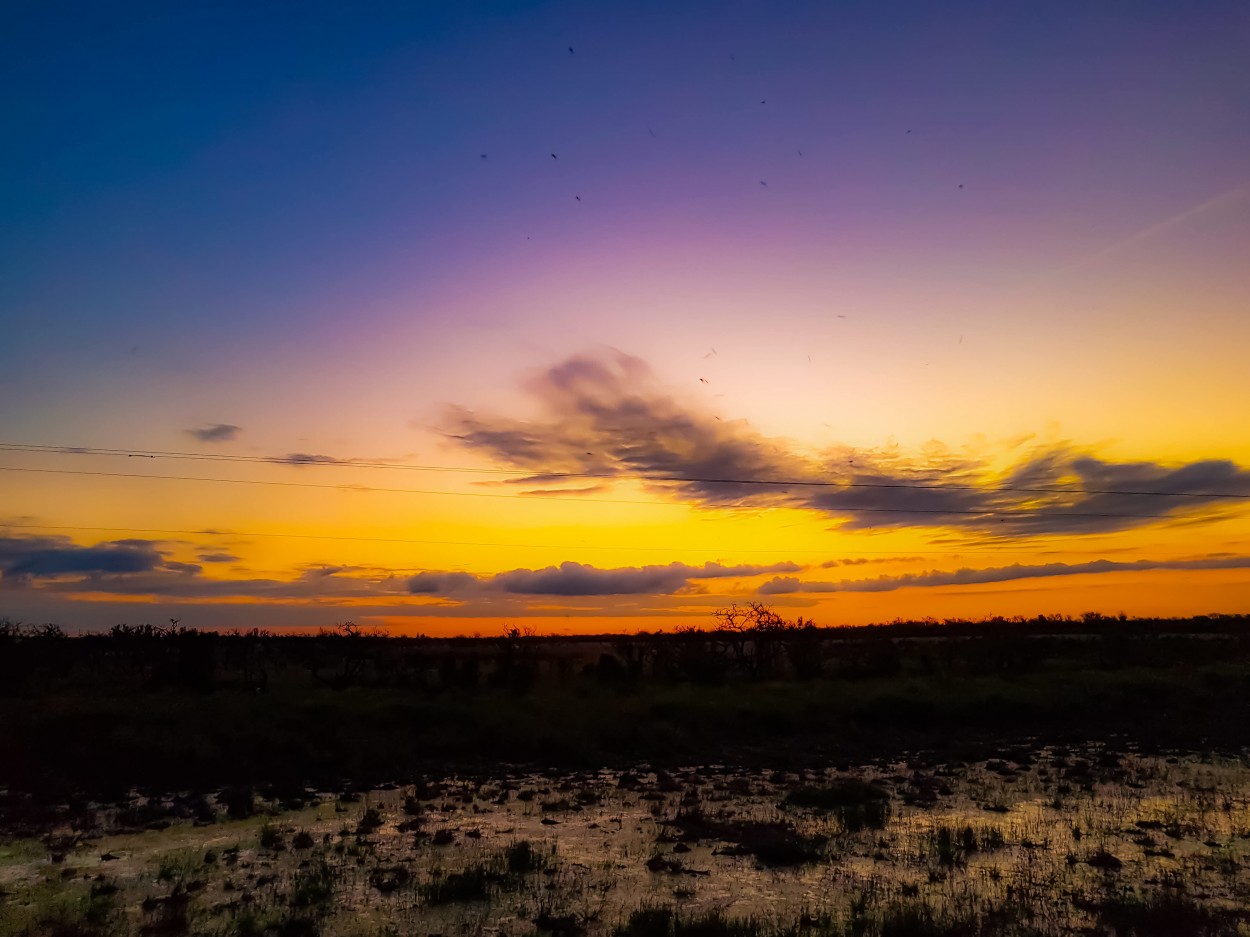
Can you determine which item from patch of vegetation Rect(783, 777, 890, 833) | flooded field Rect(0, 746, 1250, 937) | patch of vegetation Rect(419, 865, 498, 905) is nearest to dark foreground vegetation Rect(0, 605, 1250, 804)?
flooded field Rect(0, 746, 1250, 937)

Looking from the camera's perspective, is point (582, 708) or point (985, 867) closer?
point (985, 867)

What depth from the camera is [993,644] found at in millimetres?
63938

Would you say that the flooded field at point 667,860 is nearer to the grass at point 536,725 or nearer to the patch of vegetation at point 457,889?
the patch of vegetation at point 457,889

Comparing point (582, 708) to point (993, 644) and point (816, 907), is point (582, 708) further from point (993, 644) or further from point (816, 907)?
point (993, 644)

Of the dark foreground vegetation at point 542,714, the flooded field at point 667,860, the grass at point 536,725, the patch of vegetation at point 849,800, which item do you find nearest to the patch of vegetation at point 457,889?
the flooded field at point 667,860

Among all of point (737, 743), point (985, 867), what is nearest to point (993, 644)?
point (737, 743)

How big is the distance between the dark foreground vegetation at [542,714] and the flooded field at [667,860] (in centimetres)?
439

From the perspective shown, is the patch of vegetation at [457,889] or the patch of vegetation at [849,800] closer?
the patch of vegetation at [457,889]

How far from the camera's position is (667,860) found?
16.3 metres

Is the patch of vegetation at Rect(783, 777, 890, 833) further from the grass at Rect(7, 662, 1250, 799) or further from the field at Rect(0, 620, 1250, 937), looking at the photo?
the grass at Rect(7, 662, 1250, 799)

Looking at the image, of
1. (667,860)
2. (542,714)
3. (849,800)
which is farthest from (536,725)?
(667,860)

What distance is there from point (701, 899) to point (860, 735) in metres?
23.0

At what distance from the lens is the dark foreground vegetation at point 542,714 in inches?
1078

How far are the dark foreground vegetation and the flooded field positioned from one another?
4.39 m
